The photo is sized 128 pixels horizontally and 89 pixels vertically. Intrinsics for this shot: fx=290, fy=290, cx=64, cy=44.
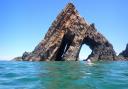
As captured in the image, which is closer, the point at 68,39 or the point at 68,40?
the point at 68,39

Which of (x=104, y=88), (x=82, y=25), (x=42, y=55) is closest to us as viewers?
(x=104, y=88)

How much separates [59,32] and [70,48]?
6778mm

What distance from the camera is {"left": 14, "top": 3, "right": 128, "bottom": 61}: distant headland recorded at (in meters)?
96.6

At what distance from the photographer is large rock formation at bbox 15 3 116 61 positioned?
317ft

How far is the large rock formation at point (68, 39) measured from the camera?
317ft

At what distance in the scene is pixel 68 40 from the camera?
106 metres

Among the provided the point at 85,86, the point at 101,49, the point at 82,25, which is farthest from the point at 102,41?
the point at 85,86

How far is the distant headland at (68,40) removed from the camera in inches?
3804

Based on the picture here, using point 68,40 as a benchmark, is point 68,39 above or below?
above

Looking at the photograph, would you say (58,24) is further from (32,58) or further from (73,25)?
(32,58)

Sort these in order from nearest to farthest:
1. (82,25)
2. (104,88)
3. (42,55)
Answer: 1. (104,88)
2. (42,55)
3. (82,25)

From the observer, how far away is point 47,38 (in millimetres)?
104312

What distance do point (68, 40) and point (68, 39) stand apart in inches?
39.4

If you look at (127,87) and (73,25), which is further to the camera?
(73,25)
